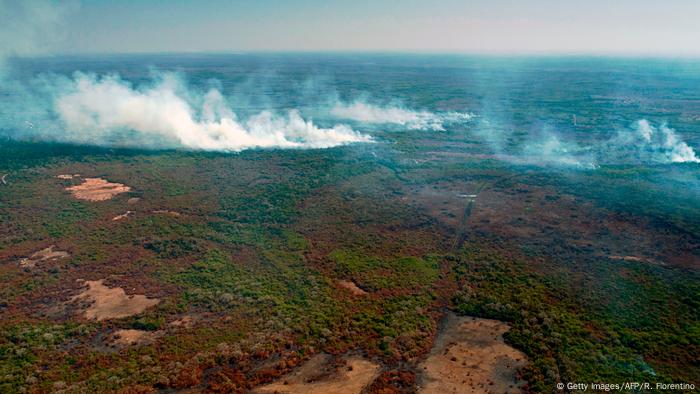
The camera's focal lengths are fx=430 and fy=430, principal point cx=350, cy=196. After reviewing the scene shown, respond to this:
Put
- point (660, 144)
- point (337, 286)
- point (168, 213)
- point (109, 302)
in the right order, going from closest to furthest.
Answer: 1. point (109, 302)
2. point (337, 286)
3. point (168, 213)
4. point (660, 144)

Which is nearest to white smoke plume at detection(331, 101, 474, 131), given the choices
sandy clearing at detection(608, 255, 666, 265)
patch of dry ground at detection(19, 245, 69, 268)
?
sandy clearing at detection(608, 255, 666, 265)

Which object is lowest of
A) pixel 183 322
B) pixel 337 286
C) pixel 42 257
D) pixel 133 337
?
pixel 133 337

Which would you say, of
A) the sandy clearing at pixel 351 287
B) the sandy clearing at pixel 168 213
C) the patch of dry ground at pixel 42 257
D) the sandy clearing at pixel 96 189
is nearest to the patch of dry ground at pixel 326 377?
the sandy clearing at pixel 351 287

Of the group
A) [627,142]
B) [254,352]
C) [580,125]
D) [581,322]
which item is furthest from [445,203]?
[580,125]

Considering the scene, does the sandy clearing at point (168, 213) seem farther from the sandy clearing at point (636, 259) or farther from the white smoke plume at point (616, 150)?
the white smoke plume at point (616, 150)

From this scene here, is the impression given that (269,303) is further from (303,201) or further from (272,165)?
(272,165)

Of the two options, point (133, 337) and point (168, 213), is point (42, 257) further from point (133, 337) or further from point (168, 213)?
point (133, 337)

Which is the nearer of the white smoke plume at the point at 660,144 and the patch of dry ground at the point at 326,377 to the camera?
the patch of dry ground at the point at 326,377

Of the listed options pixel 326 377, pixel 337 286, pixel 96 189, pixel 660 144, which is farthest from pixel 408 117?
pixel 326 377
